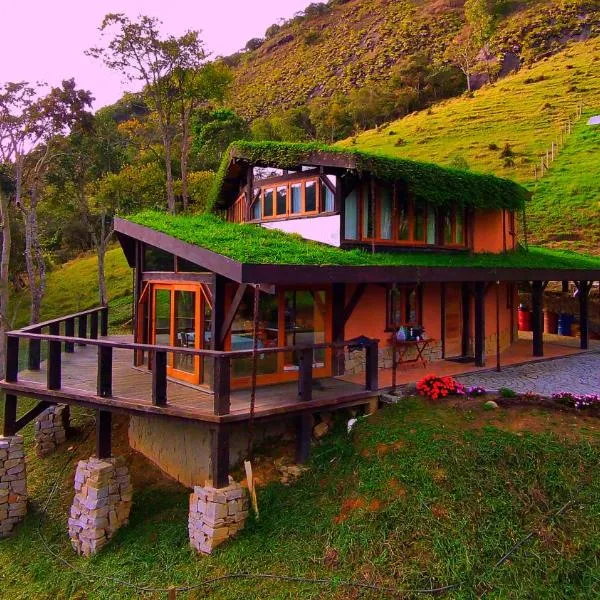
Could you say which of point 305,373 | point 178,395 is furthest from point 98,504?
point 305,373

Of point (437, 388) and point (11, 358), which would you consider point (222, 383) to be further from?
point (11, 358)

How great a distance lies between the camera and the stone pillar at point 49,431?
1215 cm

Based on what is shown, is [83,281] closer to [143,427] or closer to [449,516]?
[143,427]

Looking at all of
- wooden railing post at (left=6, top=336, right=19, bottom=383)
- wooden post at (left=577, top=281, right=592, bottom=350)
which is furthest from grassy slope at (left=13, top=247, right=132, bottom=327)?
wooden post at (left=577, top=281, right=592, bottom=350)

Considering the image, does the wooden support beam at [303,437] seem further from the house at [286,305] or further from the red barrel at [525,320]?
the red barrel at [525,320]

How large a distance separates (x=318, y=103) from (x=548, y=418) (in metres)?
74.8

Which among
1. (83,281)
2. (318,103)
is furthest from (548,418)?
(318,103)

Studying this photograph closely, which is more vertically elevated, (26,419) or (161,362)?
(161,362)

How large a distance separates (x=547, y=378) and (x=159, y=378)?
845cm

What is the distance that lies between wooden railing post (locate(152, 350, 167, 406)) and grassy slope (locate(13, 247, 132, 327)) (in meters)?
17.3

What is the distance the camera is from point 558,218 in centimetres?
2714

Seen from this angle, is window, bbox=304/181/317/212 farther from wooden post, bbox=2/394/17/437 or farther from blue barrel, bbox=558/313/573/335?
blue barrel, bbox=558/313/573/335

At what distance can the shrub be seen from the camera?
9094mm

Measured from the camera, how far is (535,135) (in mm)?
40219
